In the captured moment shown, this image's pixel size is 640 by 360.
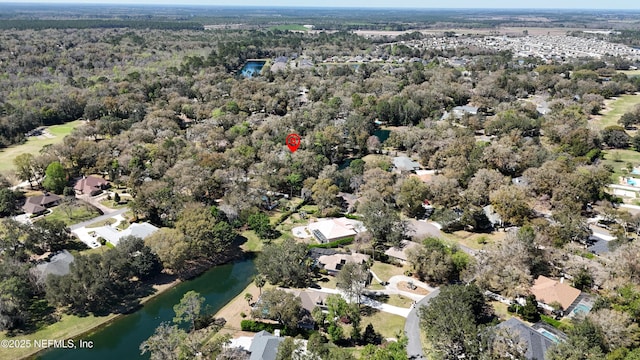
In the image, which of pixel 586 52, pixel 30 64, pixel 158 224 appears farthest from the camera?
pixel 586 52

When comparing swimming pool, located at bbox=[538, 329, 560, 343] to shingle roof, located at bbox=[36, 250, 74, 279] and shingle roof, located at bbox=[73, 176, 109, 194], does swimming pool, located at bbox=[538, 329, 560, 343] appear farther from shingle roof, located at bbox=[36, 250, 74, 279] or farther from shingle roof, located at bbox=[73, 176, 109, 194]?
shingle roof, located at bbox=[73, 176, 109, 194]

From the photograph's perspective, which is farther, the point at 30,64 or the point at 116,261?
the point at 30,64

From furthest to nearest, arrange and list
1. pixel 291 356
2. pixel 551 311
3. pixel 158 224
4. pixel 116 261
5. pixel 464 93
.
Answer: pixel 464 93, pixel 158 224, pixel 116 261, pixel 551 311, pixel 291 356

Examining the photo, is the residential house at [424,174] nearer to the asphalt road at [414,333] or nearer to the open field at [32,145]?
the asphalt road at [414,333]

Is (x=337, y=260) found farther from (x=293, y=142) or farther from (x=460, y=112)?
(x=460, y=112)

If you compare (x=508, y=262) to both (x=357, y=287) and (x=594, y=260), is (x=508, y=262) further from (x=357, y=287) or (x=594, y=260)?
(x=357, y=287)

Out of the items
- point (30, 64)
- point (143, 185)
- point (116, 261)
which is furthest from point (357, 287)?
point (30, 64)
